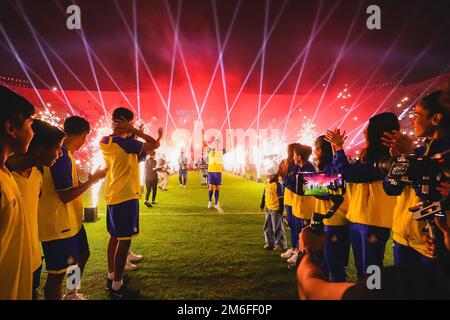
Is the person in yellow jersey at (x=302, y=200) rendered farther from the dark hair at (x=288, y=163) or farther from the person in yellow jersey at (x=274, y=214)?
the person in yellow jersey at (x=274, y=214)

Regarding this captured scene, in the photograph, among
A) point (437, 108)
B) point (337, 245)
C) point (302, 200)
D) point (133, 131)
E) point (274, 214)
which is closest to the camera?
point (437, 108)

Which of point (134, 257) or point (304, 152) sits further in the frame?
point (134, 257)

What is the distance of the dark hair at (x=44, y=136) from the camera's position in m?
2.40

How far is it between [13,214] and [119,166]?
94.7 inches

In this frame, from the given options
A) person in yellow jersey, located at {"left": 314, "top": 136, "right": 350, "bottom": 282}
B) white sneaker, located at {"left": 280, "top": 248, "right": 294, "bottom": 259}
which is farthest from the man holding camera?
white sneaker, located at {"left": 280, "top": 248, "right": 294, "bottom": 259}

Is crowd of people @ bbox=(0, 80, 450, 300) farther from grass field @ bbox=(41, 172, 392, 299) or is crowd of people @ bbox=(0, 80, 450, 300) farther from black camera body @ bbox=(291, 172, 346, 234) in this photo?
grass field @ bbox=(41, 172, 392, 299)

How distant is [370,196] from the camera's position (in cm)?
328

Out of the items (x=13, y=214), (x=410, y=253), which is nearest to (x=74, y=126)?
(x=13, y=214)

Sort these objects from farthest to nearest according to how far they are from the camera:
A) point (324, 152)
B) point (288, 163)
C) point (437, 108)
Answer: point (288, 163) < point (324, 152) < point (437, 108)

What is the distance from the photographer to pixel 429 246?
79.7 inches

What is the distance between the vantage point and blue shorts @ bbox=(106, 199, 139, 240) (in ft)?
13.0

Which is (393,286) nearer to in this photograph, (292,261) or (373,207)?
(373,207)

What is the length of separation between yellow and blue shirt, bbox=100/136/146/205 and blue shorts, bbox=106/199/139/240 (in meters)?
0.09

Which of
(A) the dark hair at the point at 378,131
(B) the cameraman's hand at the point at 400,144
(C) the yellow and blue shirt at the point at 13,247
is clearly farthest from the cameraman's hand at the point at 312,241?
(C) the yellow and blue shirt at the point at 13,247
